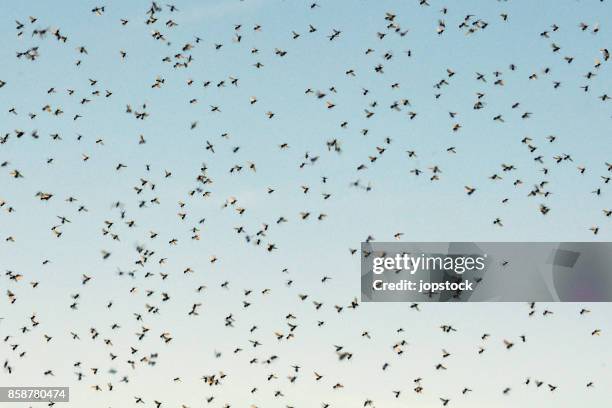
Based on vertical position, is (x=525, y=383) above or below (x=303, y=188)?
below

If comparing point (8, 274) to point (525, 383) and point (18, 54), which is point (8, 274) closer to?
point (18, 54)

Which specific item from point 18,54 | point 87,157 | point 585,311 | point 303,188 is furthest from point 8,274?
point 585,311

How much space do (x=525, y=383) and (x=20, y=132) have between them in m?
31.7

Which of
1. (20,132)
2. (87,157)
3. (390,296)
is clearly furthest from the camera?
(390,296)

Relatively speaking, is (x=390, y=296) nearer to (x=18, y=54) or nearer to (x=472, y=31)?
(x=472, y=31)

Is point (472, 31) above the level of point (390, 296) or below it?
above

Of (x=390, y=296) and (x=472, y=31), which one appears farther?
(x=390, y=296)

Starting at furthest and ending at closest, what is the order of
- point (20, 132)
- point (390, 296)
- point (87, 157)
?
1. point (390, 296)
2. point (87, 157)
3. point (20, 132)

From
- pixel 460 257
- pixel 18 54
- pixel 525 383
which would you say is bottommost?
pixel 525 383

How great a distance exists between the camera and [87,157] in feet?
208

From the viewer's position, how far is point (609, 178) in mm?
64438

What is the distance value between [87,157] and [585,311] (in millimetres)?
31960

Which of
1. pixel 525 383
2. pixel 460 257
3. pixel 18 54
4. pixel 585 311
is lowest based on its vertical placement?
pixel 525 383

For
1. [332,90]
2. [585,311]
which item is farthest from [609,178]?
[332,90]
